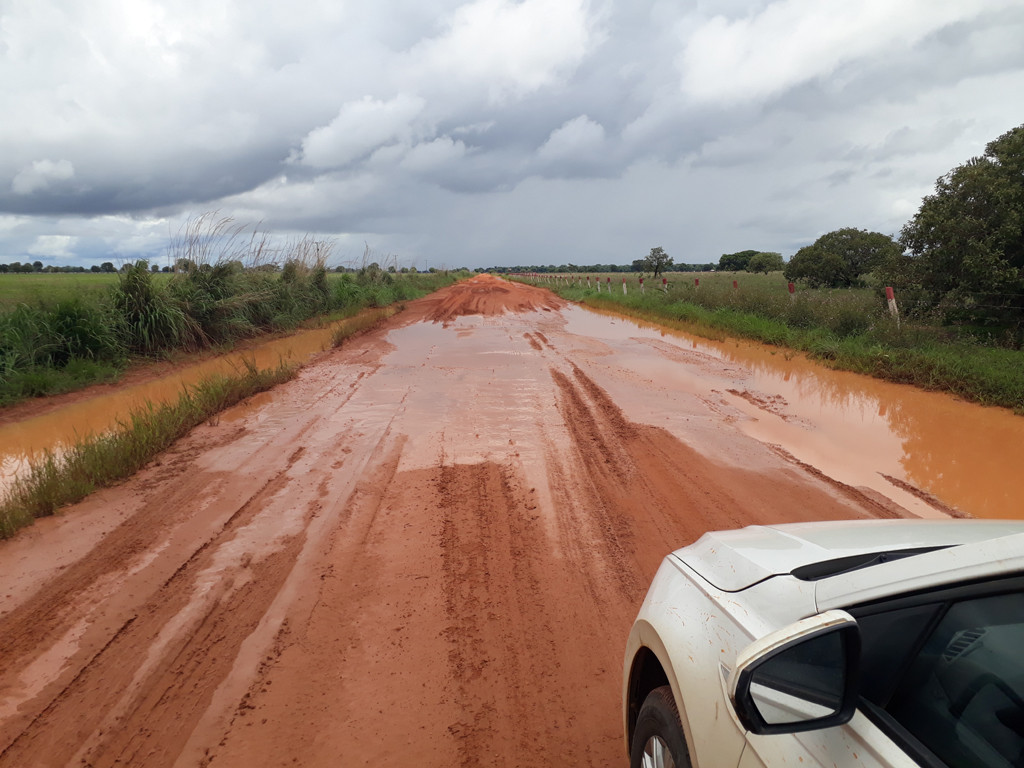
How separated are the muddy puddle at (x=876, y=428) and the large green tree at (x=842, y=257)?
19694 mm

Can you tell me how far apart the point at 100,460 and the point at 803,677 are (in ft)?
22.6

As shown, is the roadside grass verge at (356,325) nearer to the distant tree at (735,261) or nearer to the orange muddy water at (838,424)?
the orange muddy water at (838,424)

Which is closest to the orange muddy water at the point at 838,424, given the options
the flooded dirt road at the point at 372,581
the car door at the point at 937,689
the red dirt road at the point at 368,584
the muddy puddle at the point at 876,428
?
the muddy puddle at the point at 876,428

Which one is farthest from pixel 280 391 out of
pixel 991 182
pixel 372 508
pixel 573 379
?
pixel 991 182

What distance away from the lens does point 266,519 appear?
5.21 meters

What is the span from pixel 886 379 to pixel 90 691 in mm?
11582

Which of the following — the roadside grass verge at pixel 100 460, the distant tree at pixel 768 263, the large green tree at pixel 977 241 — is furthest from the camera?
the distant tree at pixel 768 263

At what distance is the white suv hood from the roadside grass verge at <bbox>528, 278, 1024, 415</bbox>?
8133 millimetres

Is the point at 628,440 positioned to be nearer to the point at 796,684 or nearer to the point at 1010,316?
the point at 796,684

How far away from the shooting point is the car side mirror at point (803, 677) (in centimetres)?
129

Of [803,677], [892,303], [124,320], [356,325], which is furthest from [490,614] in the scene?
[356,325]

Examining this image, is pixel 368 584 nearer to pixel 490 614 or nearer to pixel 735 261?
pixel 490 614

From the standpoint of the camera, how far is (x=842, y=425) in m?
8.20

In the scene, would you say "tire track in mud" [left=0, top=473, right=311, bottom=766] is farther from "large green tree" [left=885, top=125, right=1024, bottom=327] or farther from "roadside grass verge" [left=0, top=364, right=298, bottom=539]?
"large green tree" [left=885, top=125, right=1024, bottom=327]
